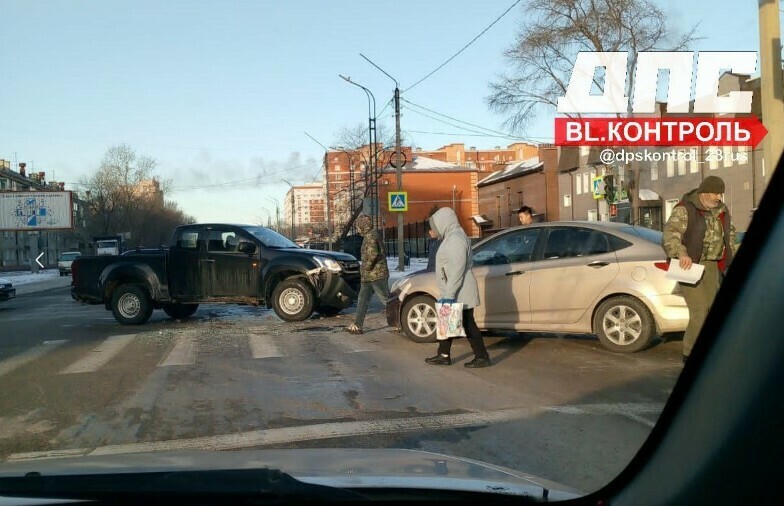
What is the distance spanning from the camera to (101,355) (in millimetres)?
10227

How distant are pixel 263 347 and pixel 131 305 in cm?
491

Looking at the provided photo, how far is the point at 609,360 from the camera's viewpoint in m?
8.38

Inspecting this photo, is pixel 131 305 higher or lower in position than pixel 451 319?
lower

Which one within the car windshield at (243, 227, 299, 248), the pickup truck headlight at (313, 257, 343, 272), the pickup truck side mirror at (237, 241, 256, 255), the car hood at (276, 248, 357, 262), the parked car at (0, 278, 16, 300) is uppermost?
the car windshield at (243, 227, 299, 248)

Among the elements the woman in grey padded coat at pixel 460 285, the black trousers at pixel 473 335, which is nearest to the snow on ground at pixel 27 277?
the woman in grey padded coat at pixel 460 285

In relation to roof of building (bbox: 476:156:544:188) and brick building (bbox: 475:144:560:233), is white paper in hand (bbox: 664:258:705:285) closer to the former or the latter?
brick building (bbox: 475:144:560:233)

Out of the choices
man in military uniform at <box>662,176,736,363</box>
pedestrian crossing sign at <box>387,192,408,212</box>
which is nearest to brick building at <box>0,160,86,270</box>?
pedestrian crossing sign at <box>387,192,408,212</box>

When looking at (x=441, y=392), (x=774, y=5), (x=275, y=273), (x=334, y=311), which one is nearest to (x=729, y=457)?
(x=774, y=5)

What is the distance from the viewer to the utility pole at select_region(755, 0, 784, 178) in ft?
9.36

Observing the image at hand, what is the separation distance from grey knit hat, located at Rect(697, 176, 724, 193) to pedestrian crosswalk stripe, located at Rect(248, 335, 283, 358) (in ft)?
18.6

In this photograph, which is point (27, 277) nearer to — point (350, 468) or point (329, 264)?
point (329, 264)

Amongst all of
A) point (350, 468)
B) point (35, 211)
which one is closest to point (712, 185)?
point (350, 468)

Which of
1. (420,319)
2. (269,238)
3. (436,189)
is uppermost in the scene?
(436,189)

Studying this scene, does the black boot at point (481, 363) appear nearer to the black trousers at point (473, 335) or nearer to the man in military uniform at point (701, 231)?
the black trousers at point (473, 335)
